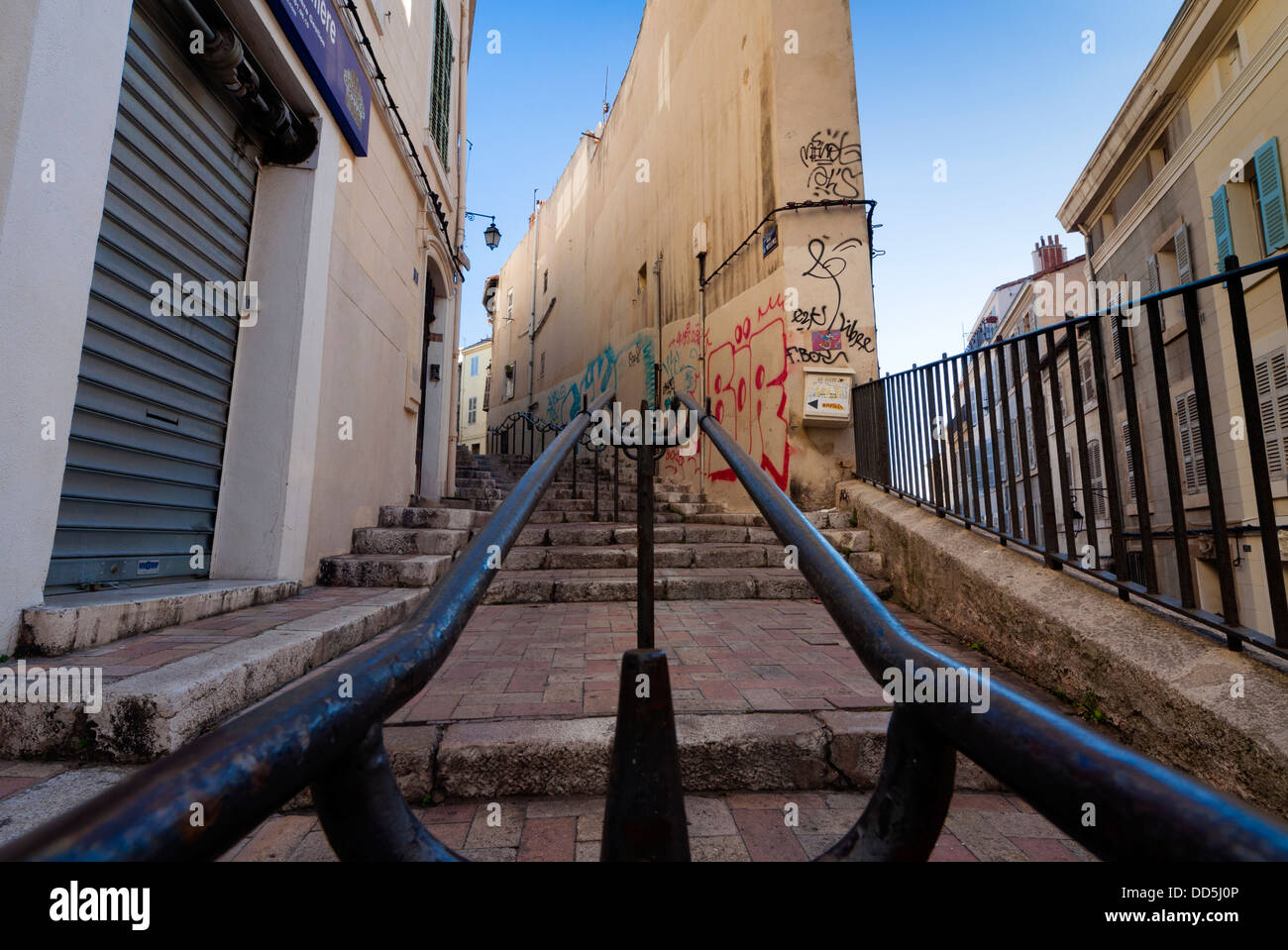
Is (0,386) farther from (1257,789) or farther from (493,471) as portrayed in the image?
(493,471)

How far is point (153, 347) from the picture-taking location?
2906 mm

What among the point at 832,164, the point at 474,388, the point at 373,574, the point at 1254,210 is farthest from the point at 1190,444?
the point at 474,388

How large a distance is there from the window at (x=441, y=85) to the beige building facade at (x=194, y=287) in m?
1.22

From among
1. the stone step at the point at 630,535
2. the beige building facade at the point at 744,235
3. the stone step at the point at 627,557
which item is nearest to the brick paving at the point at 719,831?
the beige building facade at the point at 744,235

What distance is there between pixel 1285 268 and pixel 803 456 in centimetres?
445

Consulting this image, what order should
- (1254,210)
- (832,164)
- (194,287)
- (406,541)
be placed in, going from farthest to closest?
(1254,210), (832,164), (406,541), (194,287)

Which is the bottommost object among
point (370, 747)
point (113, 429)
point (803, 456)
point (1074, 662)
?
point (1074, 662)

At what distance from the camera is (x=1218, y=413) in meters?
9.56

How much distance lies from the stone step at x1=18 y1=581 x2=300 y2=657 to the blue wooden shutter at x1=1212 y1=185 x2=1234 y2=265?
44.1ft

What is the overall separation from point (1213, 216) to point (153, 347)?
554 inches

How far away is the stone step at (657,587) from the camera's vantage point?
4.23 m

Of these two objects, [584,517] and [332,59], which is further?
[584,517]

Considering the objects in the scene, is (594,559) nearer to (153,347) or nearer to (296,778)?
(153,347)

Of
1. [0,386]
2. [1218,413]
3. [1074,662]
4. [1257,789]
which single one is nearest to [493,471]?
[0,386]
